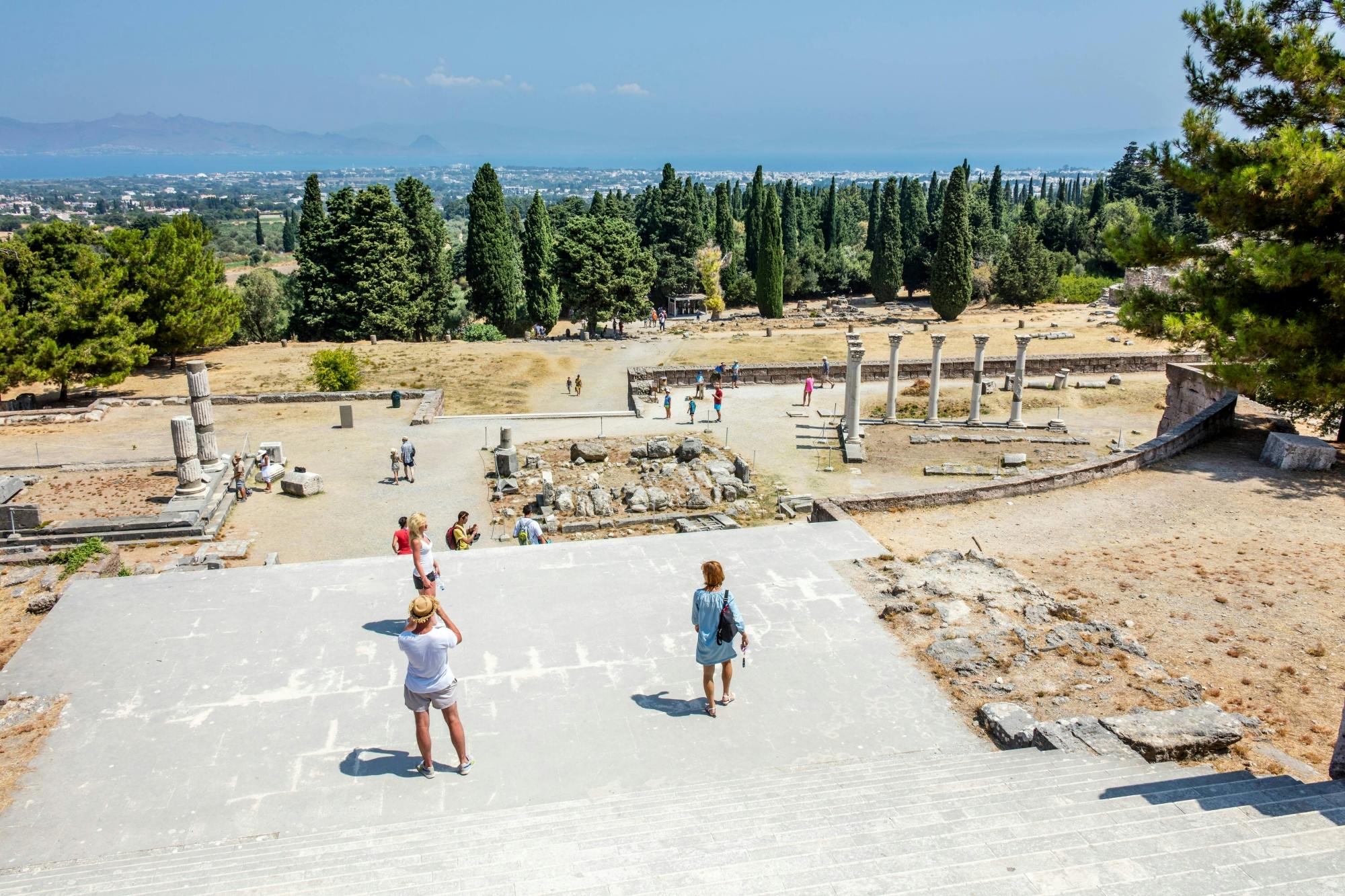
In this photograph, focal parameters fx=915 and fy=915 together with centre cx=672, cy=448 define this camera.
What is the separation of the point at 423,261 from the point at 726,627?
44.8m

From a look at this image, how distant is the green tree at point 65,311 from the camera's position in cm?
2850

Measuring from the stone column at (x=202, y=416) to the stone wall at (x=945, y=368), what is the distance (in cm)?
1578

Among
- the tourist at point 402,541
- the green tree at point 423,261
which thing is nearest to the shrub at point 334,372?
the green tree at point 423,261

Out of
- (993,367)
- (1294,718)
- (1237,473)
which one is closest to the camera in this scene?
(1294,718)

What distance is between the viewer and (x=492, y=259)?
51969mm

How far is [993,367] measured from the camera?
35781 mm

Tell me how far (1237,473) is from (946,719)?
10.8m

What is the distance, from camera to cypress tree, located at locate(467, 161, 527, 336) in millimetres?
51219

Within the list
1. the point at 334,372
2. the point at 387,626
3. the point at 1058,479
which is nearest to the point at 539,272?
the point at 334,372

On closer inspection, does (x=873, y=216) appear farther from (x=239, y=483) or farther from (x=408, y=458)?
(x=239, y=483)

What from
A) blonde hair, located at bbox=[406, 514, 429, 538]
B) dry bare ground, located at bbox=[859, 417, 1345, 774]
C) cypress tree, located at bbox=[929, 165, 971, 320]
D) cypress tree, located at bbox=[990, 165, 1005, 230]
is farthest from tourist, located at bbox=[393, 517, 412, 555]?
cypress tree, located at bbox=[990, 165, 1005, 230]

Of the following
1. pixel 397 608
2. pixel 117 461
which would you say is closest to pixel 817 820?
pixel 397 608

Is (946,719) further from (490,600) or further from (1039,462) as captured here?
(1039,462)

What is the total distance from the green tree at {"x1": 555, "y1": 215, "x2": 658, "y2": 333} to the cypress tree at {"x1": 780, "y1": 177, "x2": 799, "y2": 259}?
1079 inches
